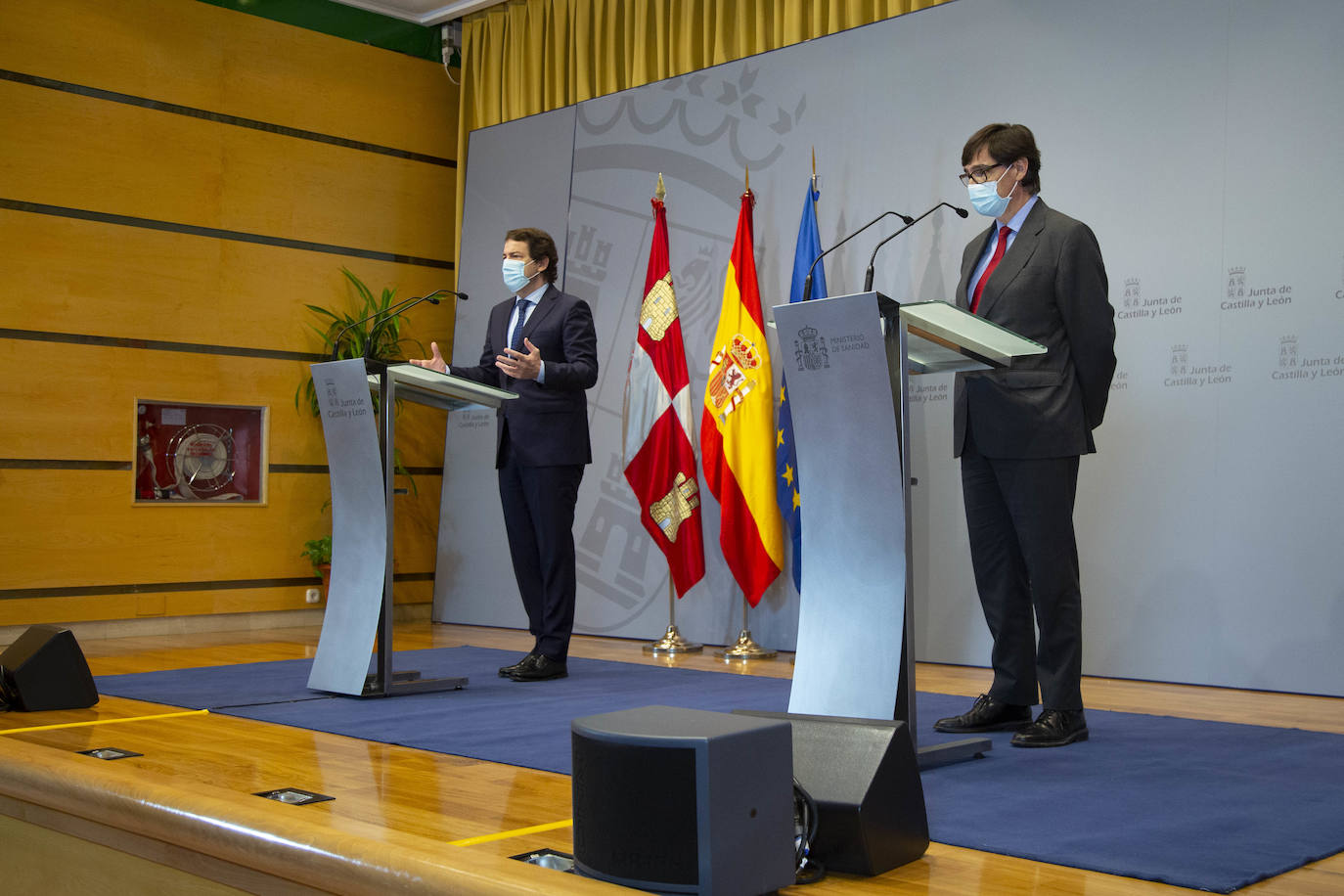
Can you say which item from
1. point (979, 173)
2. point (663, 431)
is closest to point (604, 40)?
point (663, 431)

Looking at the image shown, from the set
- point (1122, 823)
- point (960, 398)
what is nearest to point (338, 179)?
point (960, 398)

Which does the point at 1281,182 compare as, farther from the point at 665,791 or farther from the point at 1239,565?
the point at 665,791

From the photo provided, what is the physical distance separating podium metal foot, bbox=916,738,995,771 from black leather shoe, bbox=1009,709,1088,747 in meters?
0.15

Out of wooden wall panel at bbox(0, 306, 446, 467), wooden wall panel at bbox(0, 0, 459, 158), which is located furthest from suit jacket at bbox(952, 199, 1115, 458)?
wooden wall panel at bbox(0, 0, 459, 158)

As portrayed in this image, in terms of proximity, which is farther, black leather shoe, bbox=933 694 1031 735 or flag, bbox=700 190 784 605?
flag, bbox=700 190 784 605

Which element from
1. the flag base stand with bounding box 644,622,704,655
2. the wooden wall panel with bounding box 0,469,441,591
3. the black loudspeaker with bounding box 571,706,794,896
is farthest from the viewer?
→ the wooden wall panel with bounding box 0,469,441,591

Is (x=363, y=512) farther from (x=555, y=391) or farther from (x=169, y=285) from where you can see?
(x=169, y=285)

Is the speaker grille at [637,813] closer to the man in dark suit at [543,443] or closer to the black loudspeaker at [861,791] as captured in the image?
the black loudspeaker at [861,791]

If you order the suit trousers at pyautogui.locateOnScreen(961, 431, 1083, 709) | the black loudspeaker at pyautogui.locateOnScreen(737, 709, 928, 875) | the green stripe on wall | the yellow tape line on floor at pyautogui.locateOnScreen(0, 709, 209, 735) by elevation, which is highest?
the green stripe on wall

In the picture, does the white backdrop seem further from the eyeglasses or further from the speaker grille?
the speaker grille

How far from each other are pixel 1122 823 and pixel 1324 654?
85.1 inches

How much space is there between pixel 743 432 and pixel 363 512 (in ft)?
6.03

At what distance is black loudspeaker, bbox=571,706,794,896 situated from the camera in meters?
1.56

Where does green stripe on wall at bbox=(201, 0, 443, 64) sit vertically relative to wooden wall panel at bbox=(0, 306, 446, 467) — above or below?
above
